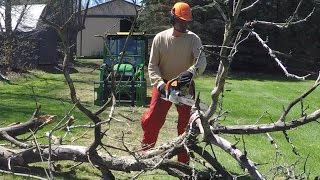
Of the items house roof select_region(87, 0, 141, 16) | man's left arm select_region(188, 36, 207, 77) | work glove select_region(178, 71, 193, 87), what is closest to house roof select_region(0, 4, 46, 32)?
house roof select_region(87, 0, 141, 16)

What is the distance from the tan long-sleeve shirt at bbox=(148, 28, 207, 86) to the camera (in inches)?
230

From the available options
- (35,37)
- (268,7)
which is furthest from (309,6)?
(35,37)

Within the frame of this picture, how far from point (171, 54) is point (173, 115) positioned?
4.98 m

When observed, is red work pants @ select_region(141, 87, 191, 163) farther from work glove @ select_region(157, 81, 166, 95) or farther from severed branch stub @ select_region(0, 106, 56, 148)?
severed branch stub @ select_region(0, 106, 56, 148)

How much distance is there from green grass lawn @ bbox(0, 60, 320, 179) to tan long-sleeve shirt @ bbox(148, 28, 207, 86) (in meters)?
0.65

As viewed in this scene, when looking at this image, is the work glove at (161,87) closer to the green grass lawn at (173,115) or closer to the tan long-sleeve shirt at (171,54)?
the tan long-sleeve shirt at (171,54)

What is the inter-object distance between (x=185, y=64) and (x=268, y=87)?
14.4 meters

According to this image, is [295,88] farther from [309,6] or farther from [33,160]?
[33,160]

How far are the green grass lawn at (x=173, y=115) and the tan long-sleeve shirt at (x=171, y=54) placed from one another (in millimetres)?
649

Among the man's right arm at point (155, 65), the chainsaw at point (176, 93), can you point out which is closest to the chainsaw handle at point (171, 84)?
the chainsaw at point (176, 93)

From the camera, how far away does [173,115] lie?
10.8m

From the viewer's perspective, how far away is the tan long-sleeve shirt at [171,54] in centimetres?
584

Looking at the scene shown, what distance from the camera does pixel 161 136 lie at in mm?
8391

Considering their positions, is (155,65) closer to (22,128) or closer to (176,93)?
(176,93)
